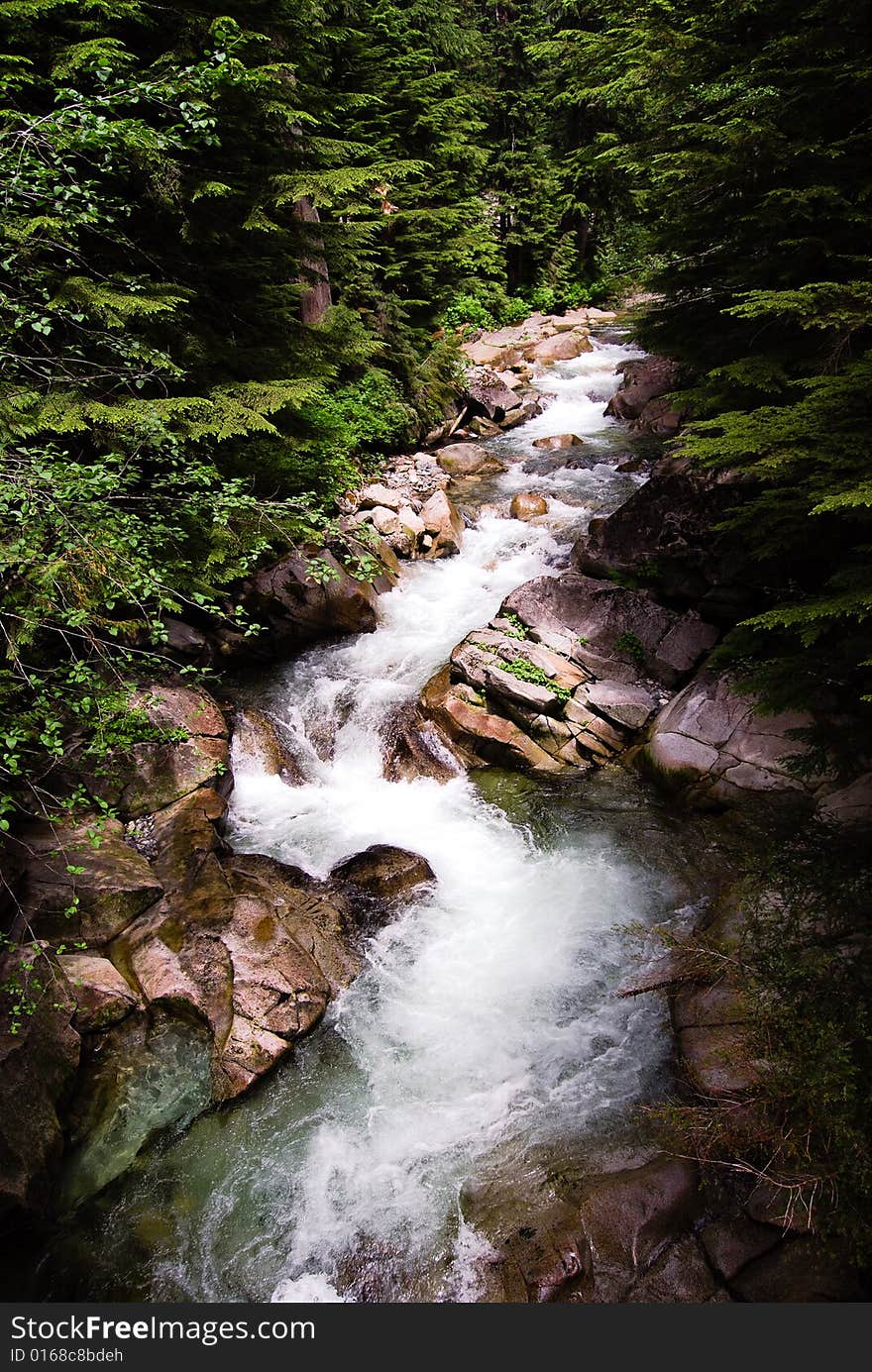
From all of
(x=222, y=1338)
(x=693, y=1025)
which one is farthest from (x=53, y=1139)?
(x=693, y=1025)

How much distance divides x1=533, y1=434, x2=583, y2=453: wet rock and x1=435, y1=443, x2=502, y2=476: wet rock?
172cm

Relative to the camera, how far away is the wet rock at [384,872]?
6941mm

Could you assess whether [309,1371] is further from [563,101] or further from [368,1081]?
[563,101]

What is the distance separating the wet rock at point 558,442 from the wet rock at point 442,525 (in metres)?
4.70

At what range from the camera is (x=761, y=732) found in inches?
286

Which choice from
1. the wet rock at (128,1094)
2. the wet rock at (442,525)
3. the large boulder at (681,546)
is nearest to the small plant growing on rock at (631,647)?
the large boulder at (681,546)

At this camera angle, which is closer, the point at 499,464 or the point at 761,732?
the point at 761,732

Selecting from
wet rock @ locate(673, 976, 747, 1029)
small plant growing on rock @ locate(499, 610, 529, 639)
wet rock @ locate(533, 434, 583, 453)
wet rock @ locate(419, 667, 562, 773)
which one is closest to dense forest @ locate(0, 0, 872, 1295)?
wet rock @ locate(673, 976, 747, 1029)

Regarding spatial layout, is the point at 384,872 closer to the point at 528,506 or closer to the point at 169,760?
the point at 169,760

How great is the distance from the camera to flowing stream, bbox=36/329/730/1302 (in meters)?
4.32

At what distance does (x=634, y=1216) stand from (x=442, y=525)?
10551 mm

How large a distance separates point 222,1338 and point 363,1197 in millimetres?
1136

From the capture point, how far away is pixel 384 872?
7.04 metres

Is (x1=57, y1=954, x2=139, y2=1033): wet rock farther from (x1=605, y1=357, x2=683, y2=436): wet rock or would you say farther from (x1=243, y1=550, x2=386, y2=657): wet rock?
(x1=605, y1=357, x2=683, y2=436): wet rock
